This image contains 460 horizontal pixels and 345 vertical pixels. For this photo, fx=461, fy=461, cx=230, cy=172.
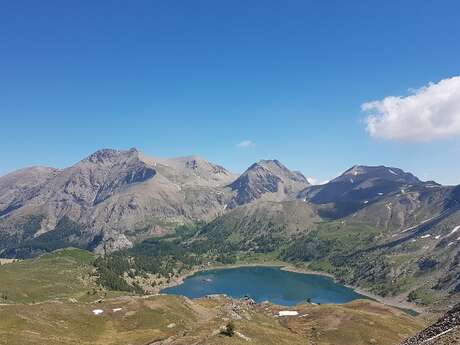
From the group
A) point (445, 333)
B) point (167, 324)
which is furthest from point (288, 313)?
point (445, 333)

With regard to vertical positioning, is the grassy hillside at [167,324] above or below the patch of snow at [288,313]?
above

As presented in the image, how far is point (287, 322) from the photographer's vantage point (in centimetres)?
15675

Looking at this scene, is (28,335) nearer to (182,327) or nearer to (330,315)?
(182,327)

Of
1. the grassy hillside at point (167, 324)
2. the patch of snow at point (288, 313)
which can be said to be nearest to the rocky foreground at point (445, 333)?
the grassy hillside at point (167, 324)

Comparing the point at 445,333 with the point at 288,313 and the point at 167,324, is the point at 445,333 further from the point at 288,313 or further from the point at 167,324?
the point at 288,313

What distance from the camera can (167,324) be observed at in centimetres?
14938

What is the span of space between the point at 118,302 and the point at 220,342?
301 ft

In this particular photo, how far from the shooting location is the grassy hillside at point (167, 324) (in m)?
110

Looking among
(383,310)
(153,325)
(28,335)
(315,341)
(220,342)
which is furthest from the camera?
(383,310)

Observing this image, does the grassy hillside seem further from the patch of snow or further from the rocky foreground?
the rocky foreground

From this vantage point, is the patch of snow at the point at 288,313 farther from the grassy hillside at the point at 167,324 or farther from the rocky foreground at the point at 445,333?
the rocky foreground at the point at 445,333

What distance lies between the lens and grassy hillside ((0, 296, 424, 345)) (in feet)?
359

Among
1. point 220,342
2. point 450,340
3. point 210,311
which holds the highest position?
point 450,340

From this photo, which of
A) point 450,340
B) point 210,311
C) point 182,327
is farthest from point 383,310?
point 450,340
